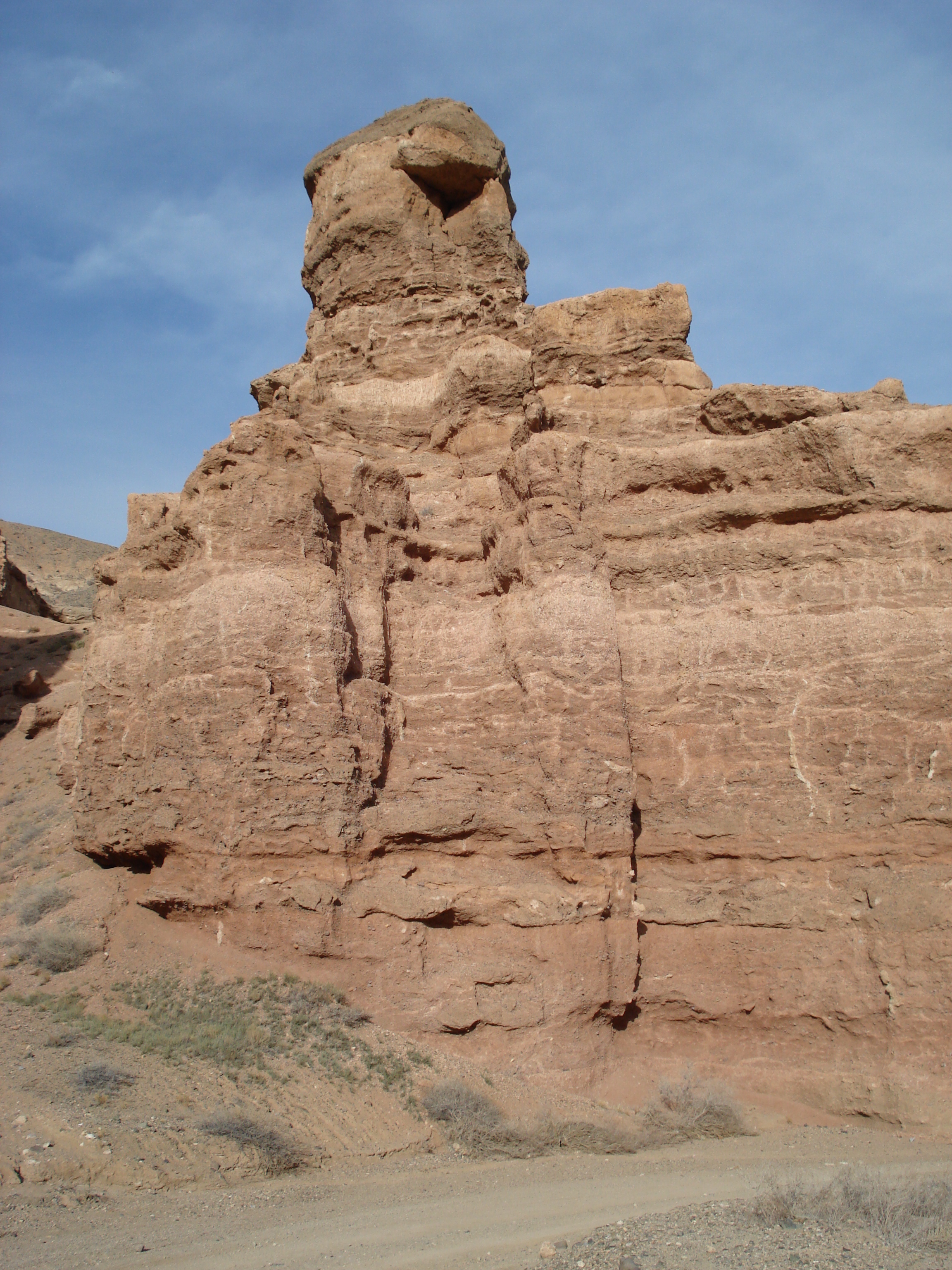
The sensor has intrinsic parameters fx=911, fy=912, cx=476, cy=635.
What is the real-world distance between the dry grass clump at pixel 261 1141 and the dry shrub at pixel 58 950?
3104 millimetres

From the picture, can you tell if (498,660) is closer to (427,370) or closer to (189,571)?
(189,571)

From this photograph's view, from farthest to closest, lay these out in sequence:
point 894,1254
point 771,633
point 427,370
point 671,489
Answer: point 427,370, point 671,489, point 771,633, point 894,1254

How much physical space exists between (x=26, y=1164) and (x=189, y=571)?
6694mm

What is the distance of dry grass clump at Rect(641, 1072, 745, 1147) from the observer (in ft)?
30.5

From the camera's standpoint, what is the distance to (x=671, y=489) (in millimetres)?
12367

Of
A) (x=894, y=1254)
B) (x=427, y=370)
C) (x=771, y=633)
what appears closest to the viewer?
(x=894, y=1254)

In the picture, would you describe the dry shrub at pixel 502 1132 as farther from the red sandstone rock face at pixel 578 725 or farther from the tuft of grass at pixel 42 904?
the tuft of grass at pixel 42 904

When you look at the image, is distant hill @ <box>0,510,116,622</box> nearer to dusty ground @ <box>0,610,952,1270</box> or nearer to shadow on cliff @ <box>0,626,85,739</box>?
shadow on cliff @ <box>0,626,85,739</box>

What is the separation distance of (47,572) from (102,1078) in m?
50.2

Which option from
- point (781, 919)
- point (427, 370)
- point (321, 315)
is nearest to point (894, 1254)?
point (781, 919)

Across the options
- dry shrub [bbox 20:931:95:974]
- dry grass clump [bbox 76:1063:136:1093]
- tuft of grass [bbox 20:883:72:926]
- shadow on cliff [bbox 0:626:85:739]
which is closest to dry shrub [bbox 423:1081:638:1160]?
dry grass clump [bbox 76:1063:136:1093]

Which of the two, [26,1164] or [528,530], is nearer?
[26,1164]

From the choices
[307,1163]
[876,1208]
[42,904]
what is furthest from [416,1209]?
[42,904]

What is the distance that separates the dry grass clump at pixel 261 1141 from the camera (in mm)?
7898
